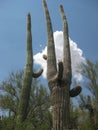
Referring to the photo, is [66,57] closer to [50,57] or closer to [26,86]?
[50,57]

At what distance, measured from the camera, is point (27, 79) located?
1110 centimetres

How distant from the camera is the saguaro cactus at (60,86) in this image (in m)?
8.75

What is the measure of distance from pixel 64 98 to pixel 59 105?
260 mm

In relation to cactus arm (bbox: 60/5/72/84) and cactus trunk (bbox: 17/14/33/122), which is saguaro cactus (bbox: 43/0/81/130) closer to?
cactus arm (bbox: 60/5/72/84)

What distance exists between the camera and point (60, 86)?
928cm

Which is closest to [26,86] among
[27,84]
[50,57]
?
[27,84]

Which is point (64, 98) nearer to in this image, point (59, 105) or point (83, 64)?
point (59, 105)

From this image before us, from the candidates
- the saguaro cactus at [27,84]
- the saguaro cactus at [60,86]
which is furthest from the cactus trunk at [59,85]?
the saguaro cactus at [27,84]

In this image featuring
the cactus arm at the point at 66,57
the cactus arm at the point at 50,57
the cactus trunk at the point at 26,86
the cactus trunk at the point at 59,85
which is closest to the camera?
the cactus trunk at the point at 59,85

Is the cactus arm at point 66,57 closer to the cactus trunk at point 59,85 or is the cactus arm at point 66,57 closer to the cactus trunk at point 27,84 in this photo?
the cactus trunk at point 59,85

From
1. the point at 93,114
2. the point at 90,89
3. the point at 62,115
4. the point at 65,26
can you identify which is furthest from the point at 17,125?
the point at 90,89

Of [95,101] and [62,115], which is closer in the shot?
[62,115]

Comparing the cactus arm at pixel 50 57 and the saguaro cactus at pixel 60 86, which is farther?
the cactus arm at pixel 50 57

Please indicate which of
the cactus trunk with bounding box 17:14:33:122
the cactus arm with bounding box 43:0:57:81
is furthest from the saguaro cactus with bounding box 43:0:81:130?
the cactus trunk with bounding box 17:14:33:122
